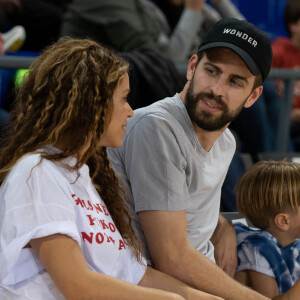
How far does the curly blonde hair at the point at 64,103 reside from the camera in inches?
60.8

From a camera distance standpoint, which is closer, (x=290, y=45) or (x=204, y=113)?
(x=204, y=113)

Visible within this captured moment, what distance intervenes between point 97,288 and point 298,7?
3636 mm

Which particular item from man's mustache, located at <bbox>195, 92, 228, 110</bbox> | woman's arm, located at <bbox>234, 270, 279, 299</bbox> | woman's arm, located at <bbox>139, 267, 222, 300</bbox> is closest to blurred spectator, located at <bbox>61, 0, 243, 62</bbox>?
man's mustache, located at <bbox>195, 92, 228, 110</bbox>

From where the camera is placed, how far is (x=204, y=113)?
203 centimetres

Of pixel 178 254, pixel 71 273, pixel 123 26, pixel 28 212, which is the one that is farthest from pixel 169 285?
pixel 123 26

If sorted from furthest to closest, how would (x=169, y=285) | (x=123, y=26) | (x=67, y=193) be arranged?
(x=123, y=26) → (x=169, y=285) → (x=67, y=193)

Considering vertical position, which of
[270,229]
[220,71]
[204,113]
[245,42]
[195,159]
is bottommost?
[270,229]

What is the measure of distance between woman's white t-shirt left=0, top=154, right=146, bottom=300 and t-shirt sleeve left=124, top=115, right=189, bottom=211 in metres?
0.28

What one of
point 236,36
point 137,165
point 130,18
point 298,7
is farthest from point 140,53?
point 298,7

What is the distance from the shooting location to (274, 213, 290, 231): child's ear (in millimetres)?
2252

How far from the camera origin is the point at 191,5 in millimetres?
3938

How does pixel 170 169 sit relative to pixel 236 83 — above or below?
below

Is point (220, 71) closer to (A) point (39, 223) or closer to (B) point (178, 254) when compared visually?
(B) point (178, 254)

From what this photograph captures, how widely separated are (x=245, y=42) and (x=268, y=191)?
0.55 metres
